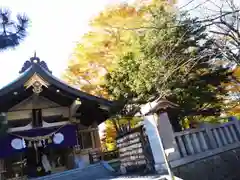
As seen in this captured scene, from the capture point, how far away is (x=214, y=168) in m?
6.79

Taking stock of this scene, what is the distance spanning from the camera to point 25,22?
19.5 feet

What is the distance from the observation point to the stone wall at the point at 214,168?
6148mm

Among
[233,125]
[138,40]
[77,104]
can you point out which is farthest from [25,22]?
[233,125]

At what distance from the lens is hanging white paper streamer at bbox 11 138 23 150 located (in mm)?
11492

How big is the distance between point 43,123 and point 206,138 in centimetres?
854

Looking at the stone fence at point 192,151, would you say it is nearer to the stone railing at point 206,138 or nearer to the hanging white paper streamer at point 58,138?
the stone railing at point 206,138

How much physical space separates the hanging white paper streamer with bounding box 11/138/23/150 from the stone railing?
844cm

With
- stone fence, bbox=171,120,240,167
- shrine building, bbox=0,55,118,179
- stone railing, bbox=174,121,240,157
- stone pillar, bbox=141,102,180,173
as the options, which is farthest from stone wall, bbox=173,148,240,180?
shrine building, bbox=0,55,118,179

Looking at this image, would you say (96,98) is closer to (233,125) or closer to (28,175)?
(28,175)

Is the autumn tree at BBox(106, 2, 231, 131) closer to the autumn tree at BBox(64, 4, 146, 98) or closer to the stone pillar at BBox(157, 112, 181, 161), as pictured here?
the stone pillar at BBox(157, 112, 181, 161)

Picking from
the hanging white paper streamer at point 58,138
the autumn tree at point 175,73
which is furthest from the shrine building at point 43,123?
the autumn tree at point 175,73

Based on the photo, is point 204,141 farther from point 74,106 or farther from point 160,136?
point 74,106

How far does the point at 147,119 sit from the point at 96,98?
586cm

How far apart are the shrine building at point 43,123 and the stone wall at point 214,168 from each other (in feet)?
19.8
